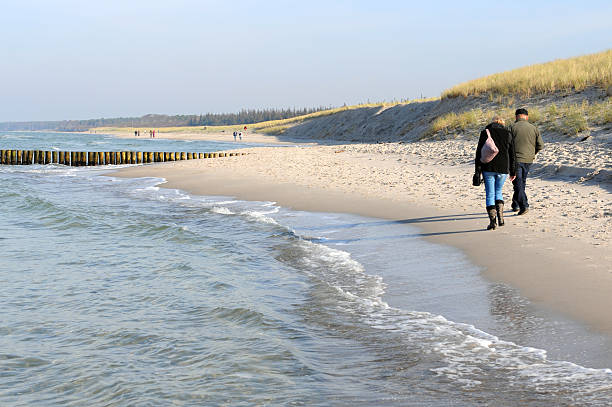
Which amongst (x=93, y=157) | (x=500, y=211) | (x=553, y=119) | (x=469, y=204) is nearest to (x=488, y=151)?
(x=500, y=211)

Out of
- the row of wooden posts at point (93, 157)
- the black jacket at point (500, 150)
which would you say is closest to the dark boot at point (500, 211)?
the black jacket at point (500, 150)

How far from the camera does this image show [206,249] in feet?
33.0

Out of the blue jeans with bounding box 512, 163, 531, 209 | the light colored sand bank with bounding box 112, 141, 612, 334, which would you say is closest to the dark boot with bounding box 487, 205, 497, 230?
the light colored sand bank with bounding box 112, 141, 612, 334

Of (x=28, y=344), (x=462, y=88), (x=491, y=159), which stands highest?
(x=462, y=88)

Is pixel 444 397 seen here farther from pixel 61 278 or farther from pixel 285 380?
pixel 61 278

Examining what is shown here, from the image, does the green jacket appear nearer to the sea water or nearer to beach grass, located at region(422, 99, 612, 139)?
the sea water

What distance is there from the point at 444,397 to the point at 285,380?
4.04ft

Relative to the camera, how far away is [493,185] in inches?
Result: 388

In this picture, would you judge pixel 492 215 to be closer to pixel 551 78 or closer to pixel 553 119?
pixel 553 119

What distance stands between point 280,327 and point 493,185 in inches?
211

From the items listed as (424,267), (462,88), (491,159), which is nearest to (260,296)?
(424,267)

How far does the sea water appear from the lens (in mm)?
4398

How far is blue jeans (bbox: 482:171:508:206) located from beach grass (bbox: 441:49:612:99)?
19.9 meters

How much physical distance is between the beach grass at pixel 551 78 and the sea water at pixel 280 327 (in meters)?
21.9
